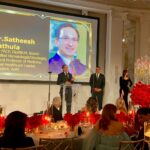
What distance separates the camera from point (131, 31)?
1277cm

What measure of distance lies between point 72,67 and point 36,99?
1.46 metres

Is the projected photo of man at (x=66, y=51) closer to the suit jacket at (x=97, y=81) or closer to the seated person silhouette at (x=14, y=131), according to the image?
the suit jacket at (x=97, y=81)

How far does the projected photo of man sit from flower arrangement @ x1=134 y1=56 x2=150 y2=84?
1980 millimetres

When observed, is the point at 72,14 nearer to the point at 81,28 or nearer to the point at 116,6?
the point at 81,28

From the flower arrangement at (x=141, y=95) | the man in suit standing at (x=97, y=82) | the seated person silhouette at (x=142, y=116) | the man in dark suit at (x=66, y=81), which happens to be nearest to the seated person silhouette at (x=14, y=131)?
the flower arrangement at (x=141, y=95)

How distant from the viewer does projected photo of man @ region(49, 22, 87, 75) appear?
35.2 ft

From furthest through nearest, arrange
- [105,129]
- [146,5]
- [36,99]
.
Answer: [146,5] < [36,99] < [105,129]

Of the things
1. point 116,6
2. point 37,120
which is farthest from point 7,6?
point 37,120

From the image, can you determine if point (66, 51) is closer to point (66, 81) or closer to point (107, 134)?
point (66, 81)

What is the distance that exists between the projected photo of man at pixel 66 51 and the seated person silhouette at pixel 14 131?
7396 millimetres

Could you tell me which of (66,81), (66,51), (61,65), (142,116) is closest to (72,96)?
(66,81)

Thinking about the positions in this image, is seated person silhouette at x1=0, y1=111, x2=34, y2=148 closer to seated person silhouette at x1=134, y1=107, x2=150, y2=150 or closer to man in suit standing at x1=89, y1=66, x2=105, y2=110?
seated person silhouette at x1=134, y1=107, x2=150, y2=150

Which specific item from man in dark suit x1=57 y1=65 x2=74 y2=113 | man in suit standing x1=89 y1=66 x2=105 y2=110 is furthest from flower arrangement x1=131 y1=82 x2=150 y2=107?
man in suit standing x1=89 y1=66 x2=105 y2=110

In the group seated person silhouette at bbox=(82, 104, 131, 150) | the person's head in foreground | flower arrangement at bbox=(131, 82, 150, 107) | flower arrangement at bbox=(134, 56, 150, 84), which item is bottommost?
seated person silhouette at bbox=(82, 104, 131, 150)
